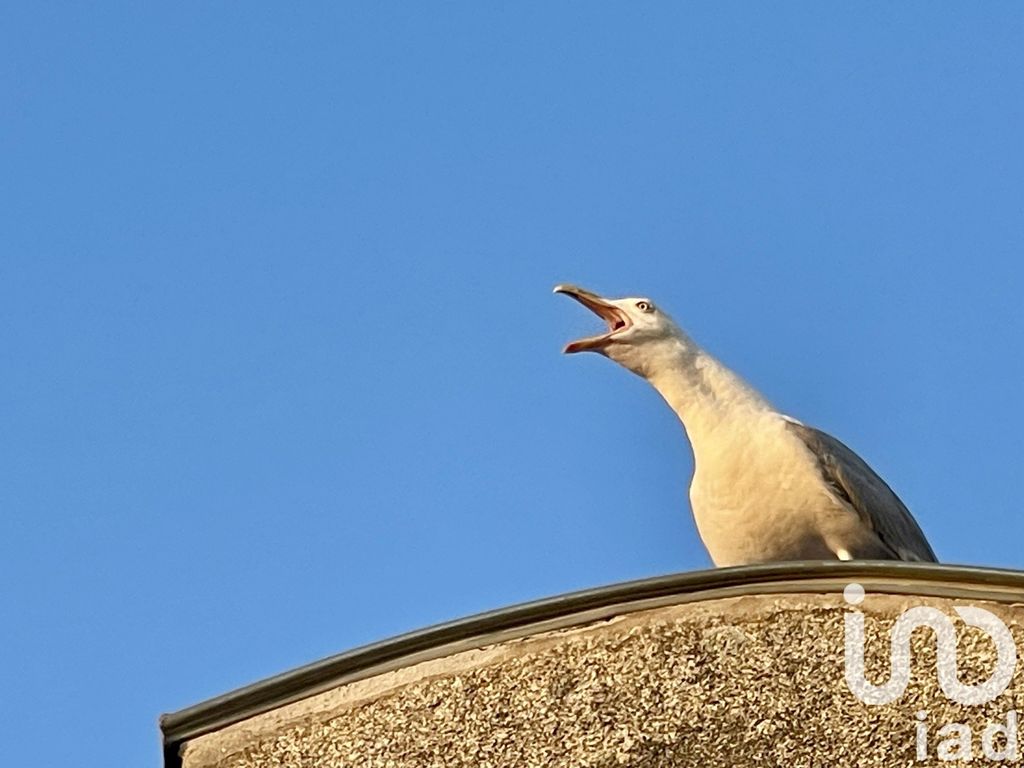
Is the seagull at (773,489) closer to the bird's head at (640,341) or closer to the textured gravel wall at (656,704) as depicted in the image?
the bird's head at (640,341)

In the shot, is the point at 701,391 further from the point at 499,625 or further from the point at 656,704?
the point at 656,704

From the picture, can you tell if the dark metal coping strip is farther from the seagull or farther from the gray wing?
the gray wing

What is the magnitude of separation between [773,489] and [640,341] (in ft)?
3.67

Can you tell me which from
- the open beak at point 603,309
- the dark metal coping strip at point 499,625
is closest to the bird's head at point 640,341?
the open beak at point 603,309

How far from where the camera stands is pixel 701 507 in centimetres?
899

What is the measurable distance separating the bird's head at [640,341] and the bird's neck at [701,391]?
0.11 feet

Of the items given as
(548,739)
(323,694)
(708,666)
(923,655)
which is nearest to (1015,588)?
(923,655)

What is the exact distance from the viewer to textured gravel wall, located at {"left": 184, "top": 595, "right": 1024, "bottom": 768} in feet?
23.6

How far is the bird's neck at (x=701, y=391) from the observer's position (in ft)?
30.4

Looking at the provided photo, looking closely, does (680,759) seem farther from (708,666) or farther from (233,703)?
(233,703)

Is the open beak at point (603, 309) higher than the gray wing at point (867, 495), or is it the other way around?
the open beak at point (603, 309)

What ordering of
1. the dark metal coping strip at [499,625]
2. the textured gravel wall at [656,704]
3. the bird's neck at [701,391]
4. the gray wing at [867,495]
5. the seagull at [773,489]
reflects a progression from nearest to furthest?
the textured gravel wall at [656,704], the dark metal coping strip at [499,625], the seagull at [773,489], the gray wing at [867,495], the bird's neck at [701,391]

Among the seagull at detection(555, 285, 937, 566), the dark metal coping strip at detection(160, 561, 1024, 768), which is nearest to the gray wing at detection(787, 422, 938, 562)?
the seagull at detection(555, 285, 937, 566)

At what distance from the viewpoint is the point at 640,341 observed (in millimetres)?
9703
